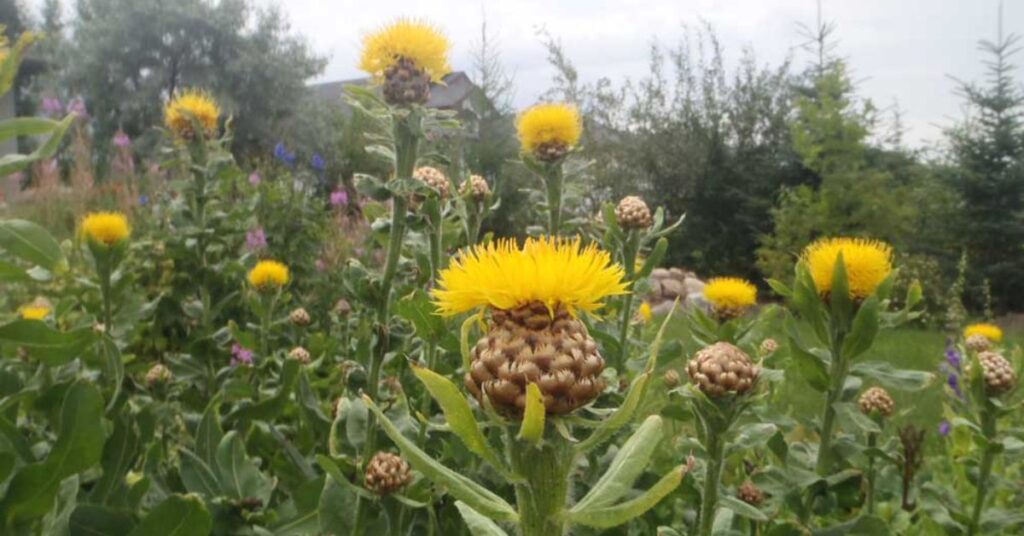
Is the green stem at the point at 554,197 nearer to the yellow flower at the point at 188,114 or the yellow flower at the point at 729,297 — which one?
the yellow flower at the point at 729,297

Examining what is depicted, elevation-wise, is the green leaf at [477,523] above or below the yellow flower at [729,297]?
below

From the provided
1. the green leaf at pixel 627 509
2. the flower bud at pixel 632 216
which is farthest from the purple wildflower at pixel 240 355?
the green leaf at pixel 627 509

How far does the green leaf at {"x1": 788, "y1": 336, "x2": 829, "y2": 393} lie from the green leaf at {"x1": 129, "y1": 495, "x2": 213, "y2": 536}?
3.86 ft

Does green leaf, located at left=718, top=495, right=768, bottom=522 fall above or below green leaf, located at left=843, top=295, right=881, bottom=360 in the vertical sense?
below

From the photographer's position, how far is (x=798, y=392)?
6.63 metres

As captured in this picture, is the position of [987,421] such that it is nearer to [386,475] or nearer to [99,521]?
[386,475]

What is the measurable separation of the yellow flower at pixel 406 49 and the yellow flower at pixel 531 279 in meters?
1.12

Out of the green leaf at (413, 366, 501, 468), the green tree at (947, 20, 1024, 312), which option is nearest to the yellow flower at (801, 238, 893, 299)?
the green leaf at (413, 366, 501, 468)

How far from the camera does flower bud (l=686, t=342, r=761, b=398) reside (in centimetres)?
146

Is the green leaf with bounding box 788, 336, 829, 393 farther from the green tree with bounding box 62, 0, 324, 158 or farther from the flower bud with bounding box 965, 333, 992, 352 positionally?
the green tree with bounding box 62, 0, 324, 158

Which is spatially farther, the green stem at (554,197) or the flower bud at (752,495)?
the green stem at (554,197)

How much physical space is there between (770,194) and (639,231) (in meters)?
13.5

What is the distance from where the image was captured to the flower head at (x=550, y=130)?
2.51 m

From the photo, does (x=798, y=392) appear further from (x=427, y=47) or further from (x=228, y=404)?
(x=427, y=47)
